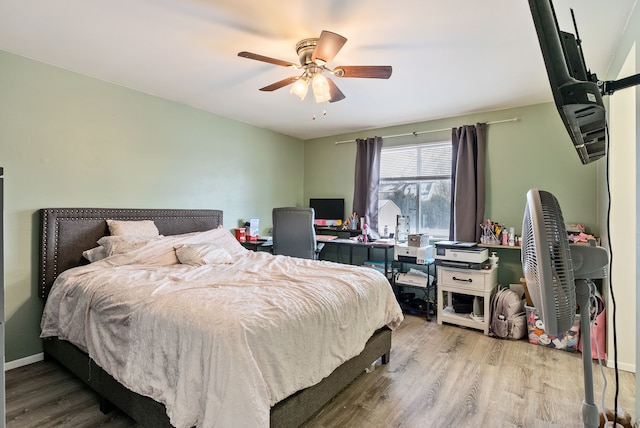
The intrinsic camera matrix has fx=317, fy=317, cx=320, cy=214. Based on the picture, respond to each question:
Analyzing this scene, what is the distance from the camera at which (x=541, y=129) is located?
3.48 meters

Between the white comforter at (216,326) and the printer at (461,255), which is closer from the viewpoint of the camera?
the white comforter at (216,326)

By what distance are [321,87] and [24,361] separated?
319cm

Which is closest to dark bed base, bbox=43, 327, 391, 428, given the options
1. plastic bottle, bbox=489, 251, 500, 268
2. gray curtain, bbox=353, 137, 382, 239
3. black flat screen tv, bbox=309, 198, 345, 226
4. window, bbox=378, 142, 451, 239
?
plastic bottle, bbox=489, 251, 500, 268

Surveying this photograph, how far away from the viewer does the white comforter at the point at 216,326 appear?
137 cm

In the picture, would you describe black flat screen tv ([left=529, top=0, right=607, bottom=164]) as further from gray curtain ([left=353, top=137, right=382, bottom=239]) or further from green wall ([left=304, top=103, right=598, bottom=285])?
gray curtain ([left=353, top=137, right=382, bottom=239])

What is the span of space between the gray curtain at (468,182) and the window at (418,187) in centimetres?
22

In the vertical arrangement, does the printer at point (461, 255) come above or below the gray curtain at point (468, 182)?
below

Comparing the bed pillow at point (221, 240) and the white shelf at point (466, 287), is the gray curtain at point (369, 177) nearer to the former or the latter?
the white shelf at point (466, 287)

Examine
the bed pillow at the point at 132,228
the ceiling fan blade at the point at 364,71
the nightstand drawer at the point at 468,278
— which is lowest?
the nightstand drawer at the point at 468,278

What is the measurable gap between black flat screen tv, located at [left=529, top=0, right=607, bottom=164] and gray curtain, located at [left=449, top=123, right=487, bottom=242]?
284 cm

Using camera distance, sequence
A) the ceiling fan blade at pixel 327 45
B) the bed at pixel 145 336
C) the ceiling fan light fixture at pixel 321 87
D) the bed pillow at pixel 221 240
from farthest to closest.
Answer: the bed pillow at pixel 221 240, the ceiling fan light fixture at pixel 321 87, the ceiling fan blade at pixel 327 45, the bed at pixel 145 336

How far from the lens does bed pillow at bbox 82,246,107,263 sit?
2.69 meters

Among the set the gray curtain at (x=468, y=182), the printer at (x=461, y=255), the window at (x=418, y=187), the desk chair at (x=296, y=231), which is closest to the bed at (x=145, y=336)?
the desk chair at (x=296, y=231)

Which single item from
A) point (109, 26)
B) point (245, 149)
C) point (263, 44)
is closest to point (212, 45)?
point (263, 44)
